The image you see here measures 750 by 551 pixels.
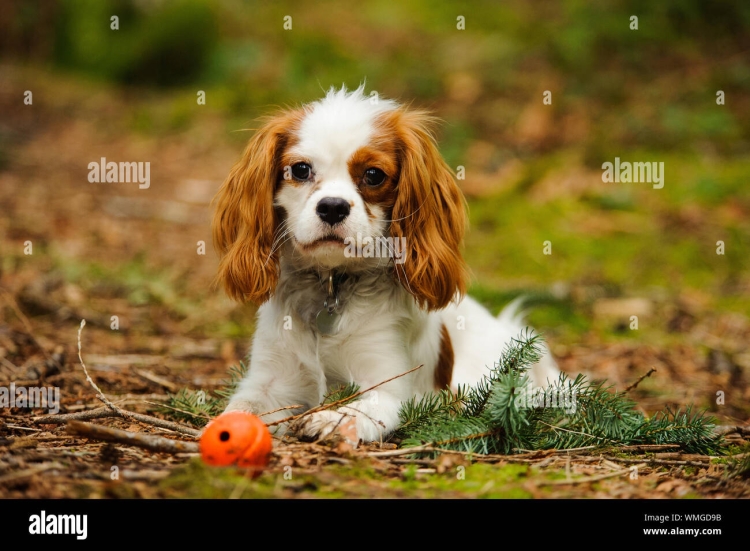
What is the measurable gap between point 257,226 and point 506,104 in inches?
293

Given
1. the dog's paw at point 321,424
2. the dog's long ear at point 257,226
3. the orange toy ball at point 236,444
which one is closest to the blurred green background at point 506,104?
the dog's long ear at point 257,226

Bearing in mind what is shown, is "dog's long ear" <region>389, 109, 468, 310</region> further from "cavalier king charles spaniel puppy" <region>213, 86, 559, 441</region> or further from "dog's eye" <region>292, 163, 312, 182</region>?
"dog's eye" <region>292, 163, 312, 182</region>

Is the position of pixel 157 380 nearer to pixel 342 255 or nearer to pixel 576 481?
pixel 342 255

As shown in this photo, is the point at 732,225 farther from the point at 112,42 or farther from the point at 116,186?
the point at 112,42

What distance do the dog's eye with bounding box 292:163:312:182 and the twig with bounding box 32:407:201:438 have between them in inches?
45.8

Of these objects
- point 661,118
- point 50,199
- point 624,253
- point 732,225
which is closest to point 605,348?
point 624,253

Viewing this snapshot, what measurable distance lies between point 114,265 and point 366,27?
885 cm

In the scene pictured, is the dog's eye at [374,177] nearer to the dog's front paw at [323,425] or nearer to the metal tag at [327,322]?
the metal tag at [327,322]

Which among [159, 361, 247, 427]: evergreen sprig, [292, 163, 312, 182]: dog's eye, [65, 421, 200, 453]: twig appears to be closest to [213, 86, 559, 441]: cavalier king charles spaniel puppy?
[292, 163, 312, 182]: dog's eye

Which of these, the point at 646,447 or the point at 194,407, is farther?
the point at 194,407

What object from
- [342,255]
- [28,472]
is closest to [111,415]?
[28,472]

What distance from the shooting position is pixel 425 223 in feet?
11.8

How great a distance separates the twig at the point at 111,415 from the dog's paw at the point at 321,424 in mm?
402
